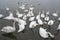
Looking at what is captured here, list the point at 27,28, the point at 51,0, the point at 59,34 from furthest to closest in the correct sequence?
the point at 51,0 < the point at 27,28 < the point at 59,34

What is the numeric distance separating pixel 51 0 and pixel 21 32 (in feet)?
15.3

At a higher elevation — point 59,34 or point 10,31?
point 10,31

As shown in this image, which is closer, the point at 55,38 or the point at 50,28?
the point at 55,38

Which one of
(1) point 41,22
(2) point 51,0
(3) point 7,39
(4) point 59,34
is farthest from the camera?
(2) point 51,0

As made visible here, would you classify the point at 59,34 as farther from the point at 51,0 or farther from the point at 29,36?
the point at 51,0

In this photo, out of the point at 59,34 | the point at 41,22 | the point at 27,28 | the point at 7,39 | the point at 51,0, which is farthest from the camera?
the point at 51,0

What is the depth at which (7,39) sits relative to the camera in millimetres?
3479

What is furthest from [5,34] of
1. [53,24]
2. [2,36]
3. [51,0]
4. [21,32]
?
[51,0]

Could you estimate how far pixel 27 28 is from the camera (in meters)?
4.09

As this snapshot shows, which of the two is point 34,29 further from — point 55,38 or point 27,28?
point 55,38

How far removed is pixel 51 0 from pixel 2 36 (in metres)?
5.12

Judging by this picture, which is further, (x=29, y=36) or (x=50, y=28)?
(x=50, y=28)

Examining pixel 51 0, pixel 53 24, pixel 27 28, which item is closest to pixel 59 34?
pixel 53 24

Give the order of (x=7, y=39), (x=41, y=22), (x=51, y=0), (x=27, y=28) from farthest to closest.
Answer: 1. (x=51, y=0)
2. (x=41, y=22)
3. (x=27, y=28)
4. (x=7, y=39)
